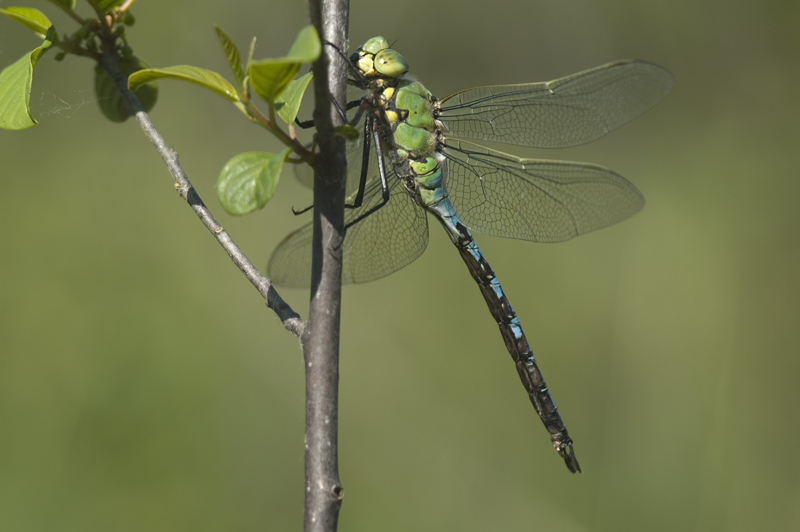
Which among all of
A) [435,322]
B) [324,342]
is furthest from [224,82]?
[435,322]

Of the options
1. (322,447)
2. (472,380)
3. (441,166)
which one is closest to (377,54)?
(441,166)

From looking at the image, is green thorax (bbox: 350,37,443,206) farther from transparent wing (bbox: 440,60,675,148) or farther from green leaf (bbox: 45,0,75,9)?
green leaf (bbox: 45,0,75,9)

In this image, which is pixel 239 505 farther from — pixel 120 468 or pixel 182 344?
pixel 182 344

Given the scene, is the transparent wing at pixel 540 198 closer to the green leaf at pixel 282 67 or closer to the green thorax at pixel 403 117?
the green thorax at pixel 403 117

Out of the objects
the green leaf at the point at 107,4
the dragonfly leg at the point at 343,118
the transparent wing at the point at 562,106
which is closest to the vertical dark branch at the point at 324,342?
the dragonfly leg at the point at 343,118

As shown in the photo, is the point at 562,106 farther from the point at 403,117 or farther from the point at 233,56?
the point at 233,56

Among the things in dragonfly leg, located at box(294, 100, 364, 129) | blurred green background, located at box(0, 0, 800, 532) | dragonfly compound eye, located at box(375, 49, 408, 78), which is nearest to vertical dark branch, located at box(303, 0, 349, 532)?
dragonfly leg, located at box(294, 100, 364, 129)
